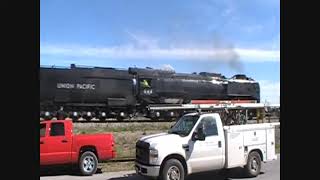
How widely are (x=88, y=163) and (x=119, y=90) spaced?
1965 cm

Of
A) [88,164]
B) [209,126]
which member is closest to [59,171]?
[88,164]

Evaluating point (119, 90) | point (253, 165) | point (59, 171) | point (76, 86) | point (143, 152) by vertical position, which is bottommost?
point (59, 171)

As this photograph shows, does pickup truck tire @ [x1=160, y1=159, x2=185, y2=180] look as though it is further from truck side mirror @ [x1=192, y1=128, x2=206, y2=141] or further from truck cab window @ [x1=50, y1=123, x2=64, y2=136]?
truck cab window @ [x1=50, y1=123, x2=64, y2=136]

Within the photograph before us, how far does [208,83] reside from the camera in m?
39.6

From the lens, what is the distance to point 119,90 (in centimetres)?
3444

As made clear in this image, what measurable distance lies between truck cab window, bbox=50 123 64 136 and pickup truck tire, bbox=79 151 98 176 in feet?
3.43

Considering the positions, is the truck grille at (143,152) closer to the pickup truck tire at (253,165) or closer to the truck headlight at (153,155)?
the truck headlight at (153,155)

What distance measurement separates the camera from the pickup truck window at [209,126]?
1292 cm

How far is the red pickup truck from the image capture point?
1441 centimetres

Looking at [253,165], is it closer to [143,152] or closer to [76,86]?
[143,152]

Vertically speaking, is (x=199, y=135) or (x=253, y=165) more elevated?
(x=199, y=135)
